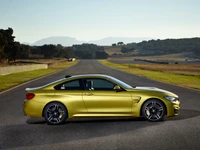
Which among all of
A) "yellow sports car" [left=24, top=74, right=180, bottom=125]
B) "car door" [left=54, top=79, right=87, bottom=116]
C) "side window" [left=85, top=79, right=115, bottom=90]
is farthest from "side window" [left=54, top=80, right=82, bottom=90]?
"side window" [left=85, top=79, right=115, bottom=90]

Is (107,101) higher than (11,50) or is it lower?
lower

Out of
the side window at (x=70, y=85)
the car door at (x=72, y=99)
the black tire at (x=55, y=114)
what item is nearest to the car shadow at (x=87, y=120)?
the black tire at (x=55, y=114)

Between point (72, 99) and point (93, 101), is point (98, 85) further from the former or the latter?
point (72, 99)

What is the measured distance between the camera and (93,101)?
9.41 m

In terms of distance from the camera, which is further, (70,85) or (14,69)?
(14,69)

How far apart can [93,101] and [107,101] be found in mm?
407

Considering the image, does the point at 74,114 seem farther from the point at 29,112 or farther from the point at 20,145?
the point at 20,145

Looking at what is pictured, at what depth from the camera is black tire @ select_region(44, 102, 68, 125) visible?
9.31 m

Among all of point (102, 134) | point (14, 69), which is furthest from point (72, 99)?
point (14, 69)

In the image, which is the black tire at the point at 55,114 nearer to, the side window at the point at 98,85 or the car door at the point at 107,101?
the car door at the point at 107,101

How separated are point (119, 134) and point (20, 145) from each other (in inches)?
95.3

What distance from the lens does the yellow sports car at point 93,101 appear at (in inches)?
369

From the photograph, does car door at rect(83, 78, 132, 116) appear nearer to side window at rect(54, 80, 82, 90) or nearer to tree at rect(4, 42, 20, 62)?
side window at rect(54, 80, 82, 90)

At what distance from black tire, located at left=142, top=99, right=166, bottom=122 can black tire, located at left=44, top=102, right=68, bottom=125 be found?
2.33m
